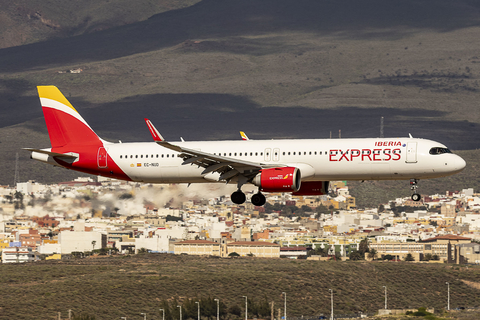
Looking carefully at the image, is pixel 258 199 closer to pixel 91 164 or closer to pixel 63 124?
pixel 91 164

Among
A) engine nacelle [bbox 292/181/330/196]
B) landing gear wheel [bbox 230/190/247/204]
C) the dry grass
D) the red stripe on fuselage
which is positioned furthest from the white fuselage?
the dry grass

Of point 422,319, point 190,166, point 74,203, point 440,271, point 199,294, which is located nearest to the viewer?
point 190,166

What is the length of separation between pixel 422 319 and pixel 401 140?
5468 centimetres

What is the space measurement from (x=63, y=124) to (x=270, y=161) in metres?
17.4

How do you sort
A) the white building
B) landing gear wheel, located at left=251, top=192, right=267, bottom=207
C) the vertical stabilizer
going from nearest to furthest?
landing gear wheel, located at left=251, top=192, right=267, bottom=207, the vertical stabilizer, the white building

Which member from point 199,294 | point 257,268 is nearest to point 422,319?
point 199,294

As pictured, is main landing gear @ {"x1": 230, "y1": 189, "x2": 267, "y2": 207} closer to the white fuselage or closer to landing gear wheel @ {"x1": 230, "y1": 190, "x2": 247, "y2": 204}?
landing gear wheel @ {"x1": 230, "y1": 190, "x2": 247, "y2": 204}

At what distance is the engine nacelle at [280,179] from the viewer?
59.5 m

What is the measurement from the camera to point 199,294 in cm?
12825

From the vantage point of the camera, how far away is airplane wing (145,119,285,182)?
5975 centimetres

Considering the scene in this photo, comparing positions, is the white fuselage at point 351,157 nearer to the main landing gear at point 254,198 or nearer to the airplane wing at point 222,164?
the airplane wing at point 222,164

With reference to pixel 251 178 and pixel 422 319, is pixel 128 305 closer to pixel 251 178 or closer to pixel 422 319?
pixel 422 319

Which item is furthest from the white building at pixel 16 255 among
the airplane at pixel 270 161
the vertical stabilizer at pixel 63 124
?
the airplane at pixel 270 161

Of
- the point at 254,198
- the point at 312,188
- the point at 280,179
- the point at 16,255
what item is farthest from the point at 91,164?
the point at 16,255
